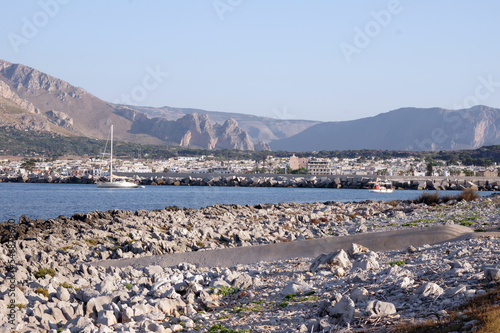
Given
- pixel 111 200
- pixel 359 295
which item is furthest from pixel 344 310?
pixel 111 200

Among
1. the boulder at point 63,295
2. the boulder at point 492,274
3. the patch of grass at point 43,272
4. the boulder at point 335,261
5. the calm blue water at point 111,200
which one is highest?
the boulder at point 492,274

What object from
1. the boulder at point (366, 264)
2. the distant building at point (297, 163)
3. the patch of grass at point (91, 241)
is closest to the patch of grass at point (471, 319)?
the boulder at point (366, 264)

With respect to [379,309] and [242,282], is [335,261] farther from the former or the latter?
[379,309]

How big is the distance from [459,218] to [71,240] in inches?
529

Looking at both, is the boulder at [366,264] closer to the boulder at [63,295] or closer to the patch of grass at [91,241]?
the boulder at [63,295]

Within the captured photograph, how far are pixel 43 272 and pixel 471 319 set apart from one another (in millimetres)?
9421

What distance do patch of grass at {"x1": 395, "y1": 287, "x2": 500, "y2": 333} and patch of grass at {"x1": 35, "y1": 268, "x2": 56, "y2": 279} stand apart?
27.8 ft

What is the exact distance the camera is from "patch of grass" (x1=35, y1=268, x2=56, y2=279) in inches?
492

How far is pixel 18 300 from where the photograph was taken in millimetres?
9586

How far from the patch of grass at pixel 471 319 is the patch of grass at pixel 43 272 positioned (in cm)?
848

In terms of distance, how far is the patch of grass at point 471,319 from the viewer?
20.1 feet

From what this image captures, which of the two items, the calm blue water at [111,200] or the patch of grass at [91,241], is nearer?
the patch of grass at [91,241]

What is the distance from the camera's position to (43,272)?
12719mm

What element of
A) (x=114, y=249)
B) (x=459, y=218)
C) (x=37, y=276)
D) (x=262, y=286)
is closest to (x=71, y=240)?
(x=114, y=249)
